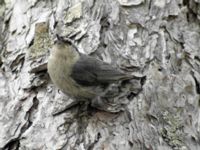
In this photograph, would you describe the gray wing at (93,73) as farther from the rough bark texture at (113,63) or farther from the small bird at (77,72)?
the rough bark texture at (113,63)

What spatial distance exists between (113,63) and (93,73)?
15 centimetres

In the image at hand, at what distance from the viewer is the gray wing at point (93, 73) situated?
349 cm

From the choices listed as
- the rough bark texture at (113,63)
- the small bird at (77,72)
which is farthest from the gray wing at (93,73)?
the rough bark texture at (113,63)

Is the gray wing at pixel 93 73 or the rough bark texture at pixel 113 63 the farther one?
the gray wing at pixel 93 73

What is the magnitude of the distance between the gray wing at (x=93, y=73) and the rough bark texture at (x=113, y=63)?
4.6 inches

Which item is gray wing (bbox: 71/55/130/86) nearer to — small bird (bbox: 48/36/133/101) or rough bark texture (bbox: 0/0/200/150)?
small bird (bbox: 48/36/133/101)

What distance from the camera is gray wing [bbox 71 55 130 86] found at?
11.4ft

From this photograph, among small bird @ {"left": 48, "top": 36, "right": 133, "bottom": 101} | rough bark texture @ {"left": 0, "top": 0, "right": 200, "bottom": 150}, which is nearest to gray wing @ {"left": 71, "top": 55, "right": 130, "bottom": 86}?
small bird @ {"left": 48, "top": 36, "right": 133, "bottom": 101}

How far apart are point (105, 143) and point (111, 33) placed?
916mm

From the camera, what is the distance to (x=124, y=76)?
3496 millimetres

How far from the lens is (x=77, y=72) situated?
11.7 ft

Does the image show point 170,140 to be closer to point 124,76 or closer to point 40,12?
point 124,76

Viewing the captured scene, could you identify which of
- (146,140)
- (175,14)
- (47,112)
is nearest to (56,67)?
(47,112)

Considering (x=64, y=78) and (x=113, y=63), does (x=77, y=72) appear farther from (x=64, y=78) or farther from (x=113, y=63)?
(x=113, y=63)
